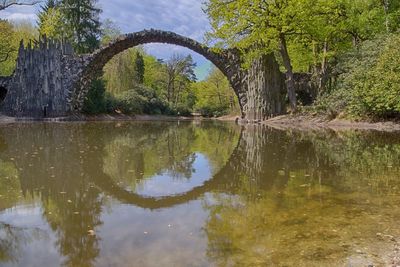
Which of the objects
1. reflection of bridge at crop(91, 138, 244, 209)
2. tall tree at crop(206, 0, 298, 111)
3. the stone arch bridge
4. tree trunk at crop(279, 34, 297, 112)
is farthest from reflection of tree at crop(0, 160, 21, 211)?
the stone arch bridge

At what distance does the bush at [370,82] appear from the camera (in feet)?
52.9

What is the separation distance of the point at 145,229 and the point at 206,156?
5.43 m

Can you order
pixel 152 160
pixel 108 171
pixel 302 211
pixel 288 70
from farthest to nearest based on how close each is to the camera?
1. pixel 288 70
2. pixel 152 160
3. pixel 108 171
4. pixel 302 211

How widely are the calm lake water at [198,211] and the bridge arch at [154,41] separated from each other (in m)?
17.7

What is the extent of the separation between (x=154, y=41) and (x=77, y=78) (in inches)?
235

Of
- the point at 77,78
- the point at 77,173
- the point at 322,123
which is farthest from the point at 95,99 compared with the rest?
the point at 77,173

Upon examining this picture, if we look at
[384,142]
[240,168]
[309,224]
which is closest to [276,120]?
[384,142]

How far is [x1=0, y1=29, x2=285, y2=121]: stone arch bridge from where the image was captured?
24031mm

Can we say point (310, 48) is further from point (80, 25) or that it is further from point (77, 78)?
point (80, 25)

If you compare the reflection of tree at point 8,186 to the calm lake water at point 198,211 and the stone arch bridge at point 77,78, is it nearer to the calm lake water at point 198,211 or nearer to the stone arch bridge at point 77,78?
the calm lake water at point 198,211

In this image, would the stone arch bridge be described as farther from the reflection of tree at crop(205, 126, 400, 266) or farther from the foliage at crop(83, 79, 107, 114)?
the reflection of tree at crop(205, 126, 400, 266)

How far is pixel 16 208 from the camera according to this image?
4324 mm

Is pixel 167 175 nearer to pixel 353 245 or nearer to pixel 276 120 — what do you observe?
pixel 353 245

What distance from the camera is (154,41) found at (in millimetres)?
28406
